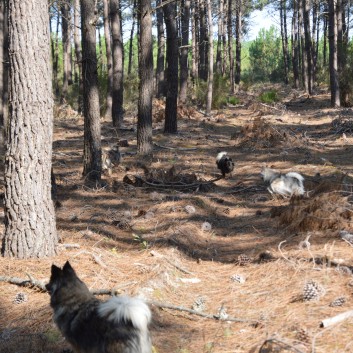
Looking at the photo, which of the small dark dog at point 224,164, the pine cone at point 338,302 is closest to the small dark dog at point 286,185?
the small dark dog at point 224,164

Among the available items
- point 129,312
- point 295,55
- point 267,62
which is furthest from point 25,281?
point 267,62

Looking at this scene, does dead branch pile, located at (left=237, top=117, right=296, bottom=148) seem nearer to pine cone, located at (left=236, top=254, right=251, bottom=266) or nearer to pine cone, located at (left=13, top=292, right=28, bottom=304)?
pine cone, located at (left=236, top=254, right=251, bottom=266)

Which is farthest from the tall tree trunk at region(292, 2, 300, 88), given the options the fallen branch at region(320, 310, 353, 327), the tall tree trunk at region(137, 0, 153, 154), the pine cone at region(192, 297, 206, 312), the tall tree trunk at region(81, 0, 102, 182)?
the fallen branch at region(320, 310, 353, 327)

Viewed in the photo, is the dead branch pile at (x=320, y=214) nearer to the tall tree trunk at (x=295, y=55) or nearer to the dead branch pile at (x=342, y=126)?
the dead branch pile at (x=342, y=126)

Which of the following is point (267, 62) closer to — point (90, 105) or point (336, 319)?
point (90, 105)

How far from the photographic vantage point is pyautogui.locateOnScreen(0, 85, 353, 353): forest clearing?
4.23 meters

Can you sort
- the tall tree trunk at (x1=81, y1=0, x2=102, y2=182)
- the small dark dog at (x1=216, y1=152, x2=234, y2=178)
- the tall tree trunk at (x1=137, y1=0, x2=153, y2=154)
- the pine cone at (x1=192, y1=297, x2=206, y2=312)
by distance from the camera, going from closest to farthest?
the pine cone at (x1=192, y1=297, x2=206, y2=312), the tall tree trunk at (x1=81, y1=0, x2=102, y2=182), the small dark dog at (x1=216, y1=152, x2=234, y2=178), the tall tree trunk at (x1=137, y1=0, x2=153, y2=154)

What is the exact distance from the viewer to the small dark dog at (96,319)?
314 cm

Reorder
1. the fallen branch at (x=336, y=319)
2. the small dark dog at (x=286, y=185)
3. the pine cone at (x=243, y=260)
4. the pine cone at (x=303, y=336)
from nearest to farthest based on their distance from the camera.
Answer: the pine cone at (x=303, y=336) → the fallen branch at (x=336, y=319) → the pine cone at (x=243, y=260) → the small dark dog at (x=286, y=185)

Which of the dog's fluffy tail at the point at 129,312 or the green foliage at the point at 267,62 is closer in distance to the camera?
the dog's fluffy tail at the point at 129,312

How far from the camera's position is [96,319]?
337 cm

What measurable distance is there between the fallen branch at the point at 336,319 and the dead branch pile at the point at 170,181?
5919 mm

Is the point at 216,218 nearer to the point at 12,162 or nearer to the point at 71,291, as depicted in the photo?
the point at 12,162

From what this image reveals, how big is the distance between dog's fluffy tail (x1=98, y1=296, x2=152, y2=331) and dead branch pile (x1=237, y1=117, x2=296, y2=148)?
11.3 meters
